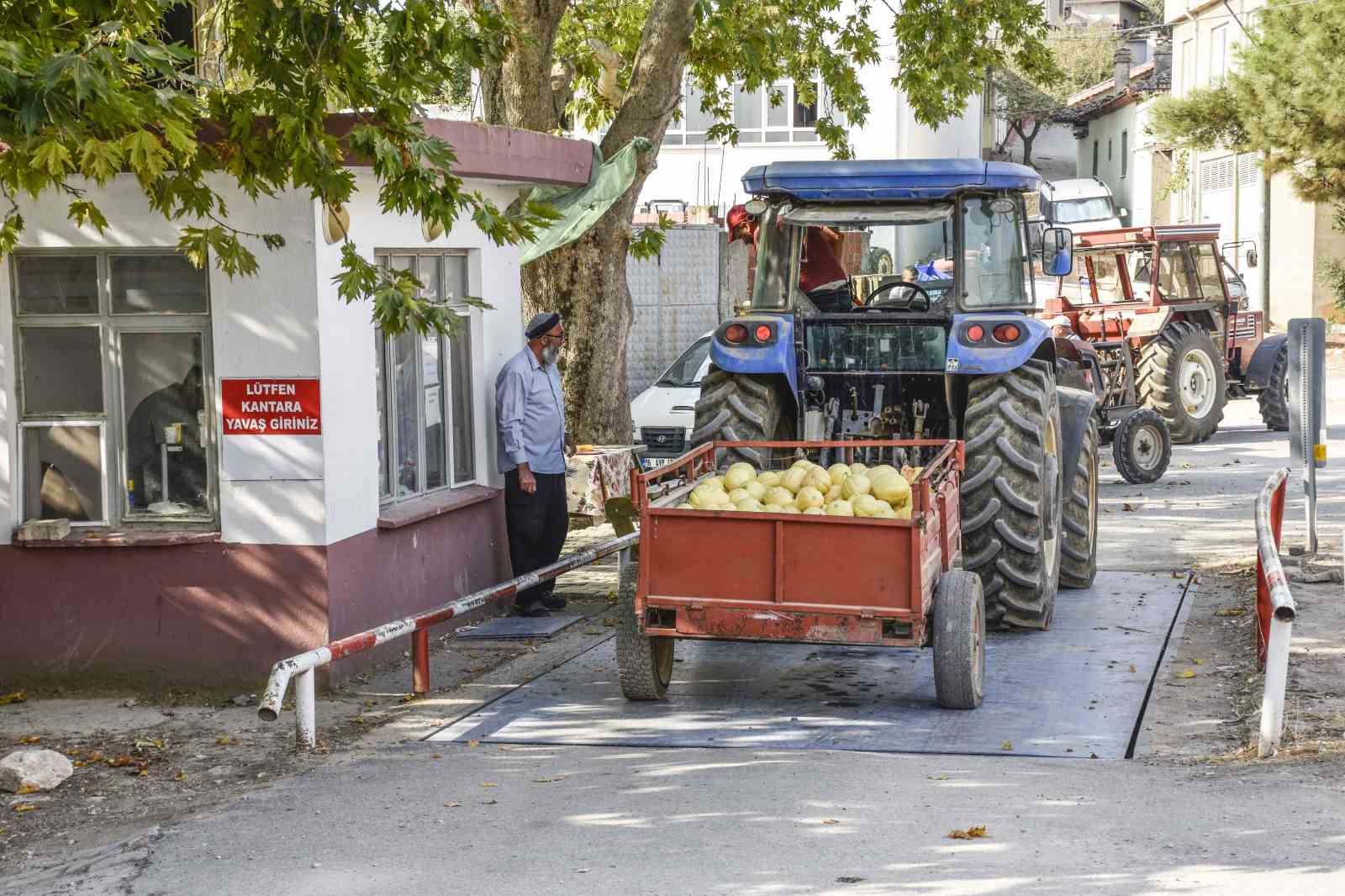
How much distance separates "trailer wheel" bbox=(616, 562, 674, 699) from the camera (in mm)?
8438

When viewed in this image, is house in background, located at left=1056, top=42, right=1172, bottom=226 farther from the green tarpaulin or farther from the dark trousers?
the dark trousers

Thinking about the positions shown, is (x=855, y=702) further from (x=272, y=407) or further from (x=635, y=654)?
(x=272, y=407)

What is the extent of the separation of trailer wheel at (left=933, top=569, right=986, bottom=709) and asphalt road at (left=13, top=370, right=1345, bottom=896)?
0.75 m

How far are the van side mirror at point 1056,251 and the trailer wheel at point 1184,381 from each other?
8278 mm

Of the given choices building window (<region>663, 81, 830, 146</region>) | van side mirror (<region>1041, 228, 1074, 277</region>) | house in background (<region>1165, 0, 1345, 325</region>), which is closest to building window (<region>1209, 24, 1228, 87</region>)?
house in background (<region>1165, 0, 1345, 325</region>)

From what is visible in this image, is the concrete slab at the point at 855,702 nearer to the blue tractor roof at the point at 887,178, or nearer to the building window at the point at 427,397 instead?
the building window at the point at 427,397

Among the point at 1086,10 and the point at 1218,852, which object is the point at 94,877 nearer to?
the point at 1218,852

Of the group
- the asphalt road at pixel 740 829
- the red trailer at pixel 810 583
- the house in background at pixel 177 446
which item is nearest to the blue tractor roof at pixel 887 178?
the house in background at pixel 177 446

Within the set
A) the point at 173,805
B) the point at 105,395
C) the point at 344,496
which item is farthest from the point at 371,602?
the point at 173,805

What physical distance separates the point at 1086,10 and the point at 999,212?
66.5 metres

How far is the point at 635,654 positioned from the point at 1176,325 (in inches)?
515

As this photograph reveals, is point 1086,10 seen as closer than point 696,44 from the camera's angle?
No

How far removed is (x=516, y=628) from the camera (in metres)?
10.8

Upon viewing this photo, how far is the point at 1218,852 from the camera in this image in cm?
587
